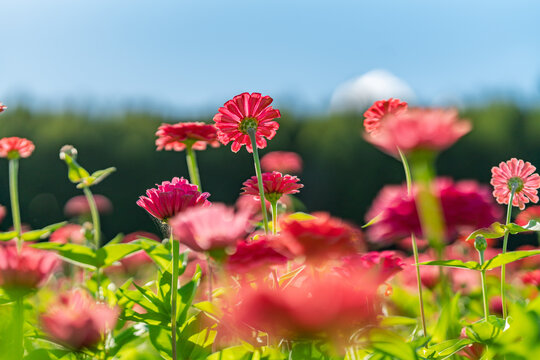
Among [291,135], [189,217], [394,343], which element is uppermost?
[189,217]

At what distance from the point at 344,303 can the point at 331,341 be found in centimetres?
4

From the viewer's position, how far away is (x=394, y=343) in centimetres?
44

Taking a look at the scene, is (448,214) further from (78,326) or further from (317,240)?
(78,326)

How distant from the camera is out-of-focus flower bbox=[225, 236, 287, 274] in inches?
17.5

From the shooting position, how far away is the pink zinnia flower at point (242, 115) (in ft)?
2.17

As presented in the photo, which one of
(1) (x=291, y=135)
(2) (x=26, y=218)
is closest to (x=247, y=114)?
(2) (x=26, y=218)

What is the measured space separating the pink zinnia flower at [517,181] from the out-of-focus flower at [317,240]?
44cm

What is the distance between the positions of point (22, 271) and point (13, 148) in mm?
571

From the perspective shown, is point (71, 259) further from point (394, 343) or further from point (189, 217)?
point (394, 343)

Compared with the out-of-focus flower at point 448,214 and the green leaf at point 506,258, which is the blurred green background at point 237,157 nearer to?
the green leaf at point 506,258

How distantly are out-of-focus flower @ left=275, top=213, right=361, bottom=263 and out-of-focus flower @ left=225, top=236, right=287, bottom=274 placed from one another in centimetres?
3

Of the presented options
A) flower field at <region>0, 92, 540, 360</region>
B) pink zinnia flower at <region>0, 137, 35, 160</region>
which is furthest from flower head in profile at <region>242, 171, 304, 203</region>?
pink zinnia flower at <region>0, 137, 35, 160</region>

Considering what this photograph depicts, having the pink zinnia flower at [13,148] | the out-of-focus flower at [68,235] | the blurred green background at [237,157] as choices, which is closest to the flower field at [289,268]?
the pink zinnia flower at [13,148]

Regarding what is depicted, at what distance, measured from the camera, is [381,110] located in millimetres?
742
